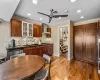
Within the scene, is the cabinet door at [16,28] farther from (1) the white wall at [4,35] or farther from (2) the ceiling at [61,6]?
(2) the ceiling at [61,6]

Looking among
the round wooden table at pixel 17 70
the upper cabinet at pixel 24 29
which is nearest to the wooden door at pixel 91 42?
the upper cabinet at pixel 24 29

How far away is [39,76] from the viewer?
63.6 inches

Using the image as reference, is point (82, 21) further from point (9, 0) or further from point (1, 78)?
point (1, 78)

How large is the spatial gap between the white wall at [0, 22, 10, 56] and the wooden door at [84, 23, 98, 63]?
4289mm

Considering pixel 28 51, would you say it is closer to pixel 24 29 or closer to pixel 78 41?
pixel 24 29

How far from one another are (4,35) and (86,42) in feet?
14.6

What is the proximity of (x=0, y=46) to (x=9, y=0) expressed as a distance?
7.17 ft

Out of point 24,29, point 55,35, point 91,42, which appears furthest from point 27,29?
point 91,42

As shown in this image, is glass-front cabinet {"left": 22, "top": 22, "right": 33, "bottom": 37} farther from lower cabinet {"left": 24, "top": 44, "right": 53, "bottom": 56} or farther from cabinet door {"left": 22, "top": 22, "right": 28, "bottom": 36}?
lower cabinet {"left": 24, "top": 44, "right": 53, "bottom": 56}

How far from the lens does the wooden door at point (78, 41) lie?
453cm

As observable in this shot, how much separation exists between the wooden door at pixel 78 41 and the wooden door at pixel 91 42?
0.26 meters

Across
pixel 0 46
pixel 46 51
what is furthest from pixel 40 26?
pixel 0 46

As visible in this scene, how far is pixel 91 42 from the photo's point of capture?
13.6 feet

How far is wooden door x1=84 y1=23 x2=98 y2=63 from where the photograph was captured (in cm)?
401
